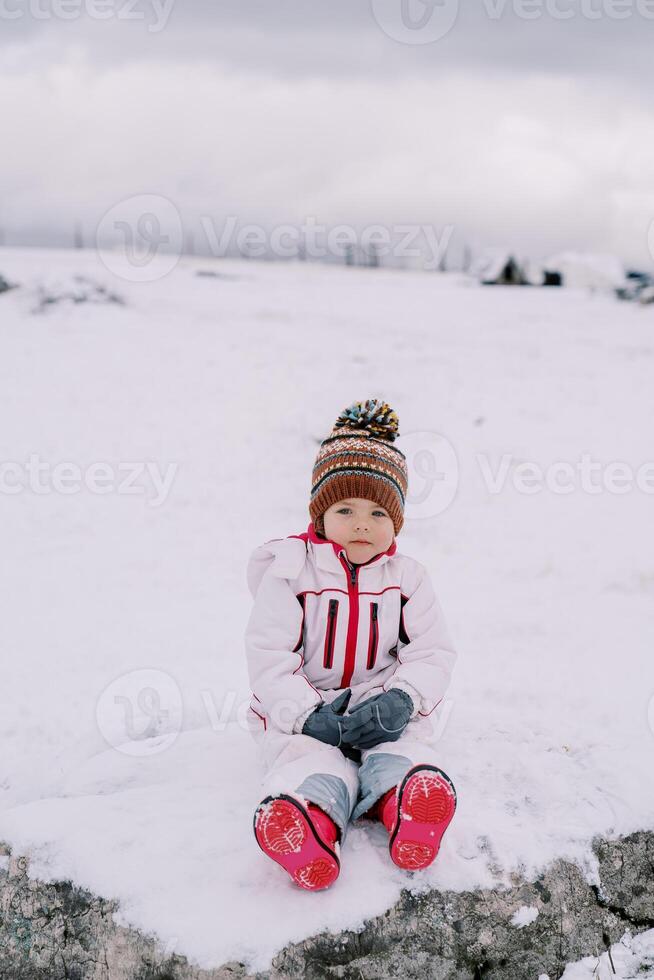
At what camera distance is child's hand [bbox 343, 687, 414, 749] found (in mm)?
2852

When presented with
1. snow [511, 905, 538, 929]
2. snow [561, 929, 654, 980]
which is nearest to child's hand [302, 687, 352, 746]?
snow [511, 905, 538, 929]

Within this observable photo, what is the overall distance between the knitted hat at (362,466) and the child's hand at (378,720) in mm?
738

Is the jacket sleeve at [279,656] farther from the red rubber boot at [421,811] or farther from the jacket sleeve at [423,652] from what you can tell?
the red rubber boot at [421,811]

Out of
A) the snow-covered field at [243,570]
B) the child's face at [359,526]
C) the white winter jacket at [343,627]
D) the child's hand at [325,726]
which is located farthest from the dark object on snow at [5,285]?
the child's hand at [325,726]

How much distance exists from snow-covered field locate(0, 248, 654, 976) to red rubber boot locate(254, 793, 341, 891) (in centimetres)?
20

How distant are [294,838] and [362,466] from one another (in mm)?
1431

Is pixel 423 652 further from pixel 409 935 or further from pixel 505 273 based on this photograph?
pixel 505 273

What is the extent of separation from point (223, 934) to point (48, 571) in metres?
5.57

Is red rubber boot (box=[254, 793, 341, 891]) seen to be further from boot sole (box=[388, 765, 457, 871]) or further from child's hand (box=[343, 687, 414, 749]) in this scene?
child's hand (box=[343, 687, 414, 749])

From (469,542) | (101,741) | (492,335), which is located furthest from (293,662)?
(492,335)

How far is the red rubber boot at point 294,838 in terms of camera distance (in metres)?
2.39

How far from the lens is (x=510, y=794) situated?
3.13m

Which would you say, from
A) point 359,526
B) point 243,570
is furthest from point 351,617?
point 243,570

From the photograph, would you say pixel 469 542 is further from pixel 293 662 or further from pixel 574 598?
pixel 293 662
